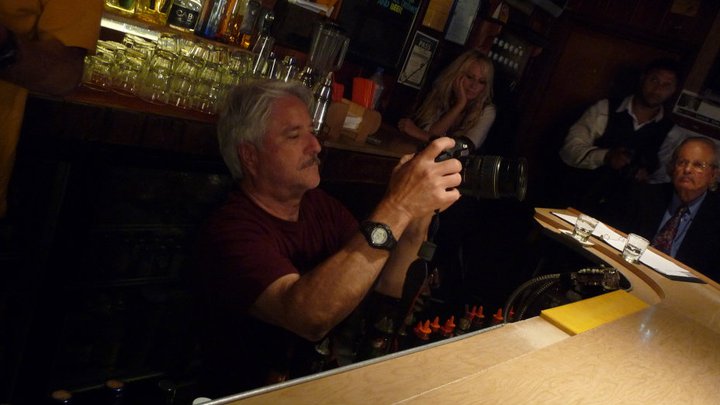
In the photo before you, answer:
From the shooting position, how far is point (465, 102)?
3.96 metres

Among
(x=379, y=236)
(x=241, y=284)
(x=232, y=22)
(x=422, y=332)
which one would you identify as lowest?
(x=422, y=332)

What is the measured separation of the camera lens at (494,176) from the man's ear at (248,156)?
0.66 m

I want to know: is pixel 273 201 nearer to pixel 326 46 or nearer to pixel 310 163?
pixel 310 163

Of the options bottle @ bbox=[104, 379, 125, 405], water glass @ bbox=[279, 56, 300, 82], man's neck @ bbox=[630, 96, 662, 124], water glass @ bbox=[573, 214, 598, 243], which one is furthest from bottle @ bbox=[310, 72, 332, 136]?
man's neck @ bbox=[630, 96, 662, 124]

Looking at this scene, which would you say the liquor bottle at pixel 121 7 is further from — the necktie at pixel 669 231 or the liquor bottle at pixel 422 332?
the necktie at pixel 669 231

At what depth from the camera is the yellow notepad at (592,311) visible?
145 cm

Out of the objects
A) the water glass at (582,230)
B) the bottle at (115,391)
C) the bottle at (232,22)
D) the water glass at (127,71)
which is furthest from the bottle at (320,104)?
the bottle at (115,391)

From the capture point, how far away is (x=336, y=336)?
2.11 metres

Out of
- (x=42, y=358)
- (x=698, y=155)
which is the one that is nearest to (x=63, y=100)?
(x=42, y=358)

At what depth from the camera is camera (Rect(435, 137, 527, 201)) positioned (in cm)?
150

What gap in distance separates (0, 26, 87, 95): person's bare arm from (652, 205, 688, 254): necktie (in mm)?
3209

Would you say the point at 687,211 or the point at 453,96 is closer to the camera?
the point at 687,211

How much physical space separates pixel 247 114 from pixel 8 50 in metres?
0.66

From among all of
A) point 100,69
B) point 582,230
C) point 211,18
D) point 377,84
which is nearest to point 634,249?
point 582,230
